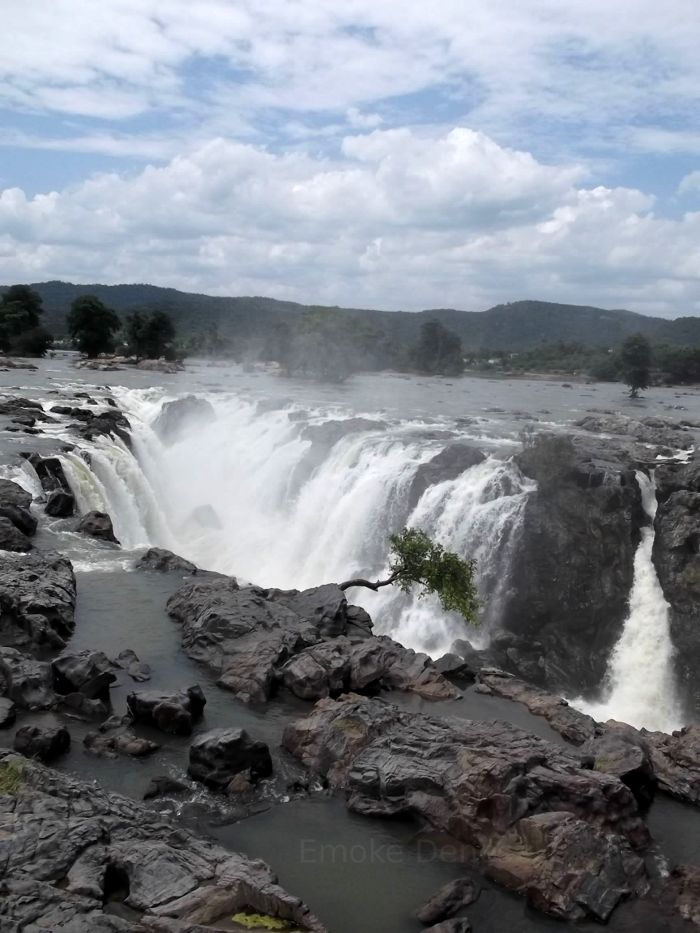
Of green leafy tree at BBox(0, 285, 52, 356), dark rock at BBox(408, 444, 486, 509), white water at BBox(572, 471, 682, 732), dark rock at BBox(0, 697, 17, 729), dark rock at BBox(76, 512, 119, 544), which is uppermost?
green leafy tree at BBox(0, 285, 52, 356)

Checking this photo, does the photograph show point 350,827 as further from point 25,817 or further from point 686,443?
point 686,443

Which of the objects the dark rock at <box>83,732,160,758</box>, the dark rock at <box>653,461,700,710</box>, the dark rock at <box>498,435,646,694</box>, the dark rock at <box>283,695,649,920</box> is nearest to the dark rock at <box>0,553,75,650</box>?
the dark rock at <box>83,732,160,758</box>

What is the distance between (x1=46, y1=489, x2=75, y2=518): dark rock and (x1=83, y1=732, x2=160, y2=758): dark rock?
13374 millimetres

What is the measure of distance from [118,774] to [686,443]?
27494 mm

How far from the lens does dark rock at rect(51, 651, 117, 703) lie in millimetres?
14719

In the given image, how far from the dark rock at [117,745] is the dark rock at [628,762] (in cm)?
761

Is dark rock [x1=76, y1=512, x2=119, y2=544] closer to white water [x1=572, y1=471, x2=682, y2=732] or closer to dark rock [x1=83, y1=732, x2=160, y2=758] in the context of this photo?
dark rock [x1=83, y1=732, x2=160, y2=758]

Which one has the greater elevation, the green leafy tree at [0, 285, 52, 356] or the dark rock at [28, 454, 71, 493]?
the green leafy tree at [0, 285, 52, 356]

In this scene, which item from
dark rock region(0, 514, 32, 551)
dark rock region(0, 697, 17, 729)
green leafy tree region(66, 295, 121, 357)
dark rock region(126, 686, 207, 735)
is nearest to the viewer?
dark rock region(0, 697, 17, 729)

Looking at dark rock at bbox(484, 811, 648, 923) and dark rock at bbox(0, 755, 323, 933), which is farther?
dark rock at bbox(484, 811, 648, 923)

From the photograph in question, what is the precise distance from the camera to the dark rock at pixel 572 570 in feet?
75.1

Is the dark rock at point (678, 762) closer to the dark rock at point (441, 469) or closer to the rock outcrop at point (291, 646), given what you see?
the rock outcrop at point (291, 646)

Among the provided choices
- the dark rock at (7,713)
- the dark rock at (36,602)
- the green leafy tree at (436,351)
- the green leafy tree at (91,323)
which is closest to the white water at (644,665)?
the dark rock at (36,602)

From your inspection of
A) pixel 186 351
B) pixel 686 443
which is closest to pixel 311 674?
pixel 686 443
